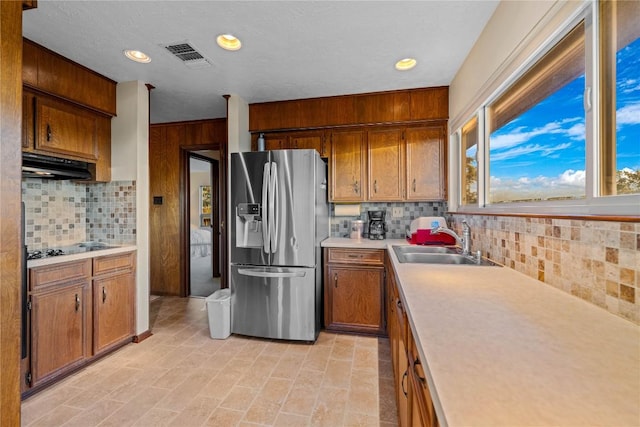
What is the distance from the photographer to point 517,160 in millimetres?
1572

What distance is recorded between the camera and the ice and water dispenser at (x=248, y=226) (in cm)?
257

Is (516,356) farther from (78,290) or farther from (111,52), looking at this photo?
(111,52)

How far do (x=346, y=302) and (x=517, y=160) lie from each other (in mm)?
1820

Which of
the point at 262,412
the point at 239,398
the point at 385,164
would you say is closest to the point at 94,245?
the point at 239,398

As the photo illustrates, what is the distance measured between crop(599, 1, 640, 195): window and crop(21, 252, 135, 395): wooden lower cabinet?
302cm

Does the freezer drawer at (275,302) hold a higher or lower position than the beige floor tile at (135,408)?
higher

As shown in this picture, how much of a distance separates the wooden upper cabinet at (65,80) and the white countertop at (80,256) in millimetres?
1221

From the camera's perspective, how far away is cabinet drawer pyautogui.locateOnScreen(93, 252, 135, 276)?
2.22 metres

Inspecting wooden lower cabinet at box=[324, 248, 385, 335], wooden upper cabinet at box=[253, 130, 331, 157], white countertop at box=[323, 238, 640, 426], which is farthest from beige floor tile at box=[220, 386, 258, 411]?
wooden upper cabinet at box=[253, 130, 331, 157]

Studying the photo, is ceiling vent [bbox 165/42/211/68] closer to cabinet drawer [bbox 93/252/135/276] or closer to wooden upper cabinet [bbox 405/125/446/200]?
cabinet drawer [bbox 93/252/135/276]

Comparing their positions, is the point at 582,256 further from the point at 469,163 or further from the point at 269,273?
the point at 269,273

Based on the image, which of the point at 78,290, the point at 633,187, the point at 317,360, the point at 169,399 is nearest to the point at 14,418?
the point at 169,399

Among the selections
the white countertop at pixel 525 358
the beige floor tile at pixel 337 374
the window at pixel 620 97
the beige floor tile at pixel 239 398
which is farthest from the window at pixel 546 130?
the beige floor tile at pixel 239 398

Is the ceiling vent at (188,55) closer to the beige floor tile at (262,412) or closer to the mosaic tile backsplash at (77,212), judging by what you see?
the mosaic tile backsplash at (77,212)
